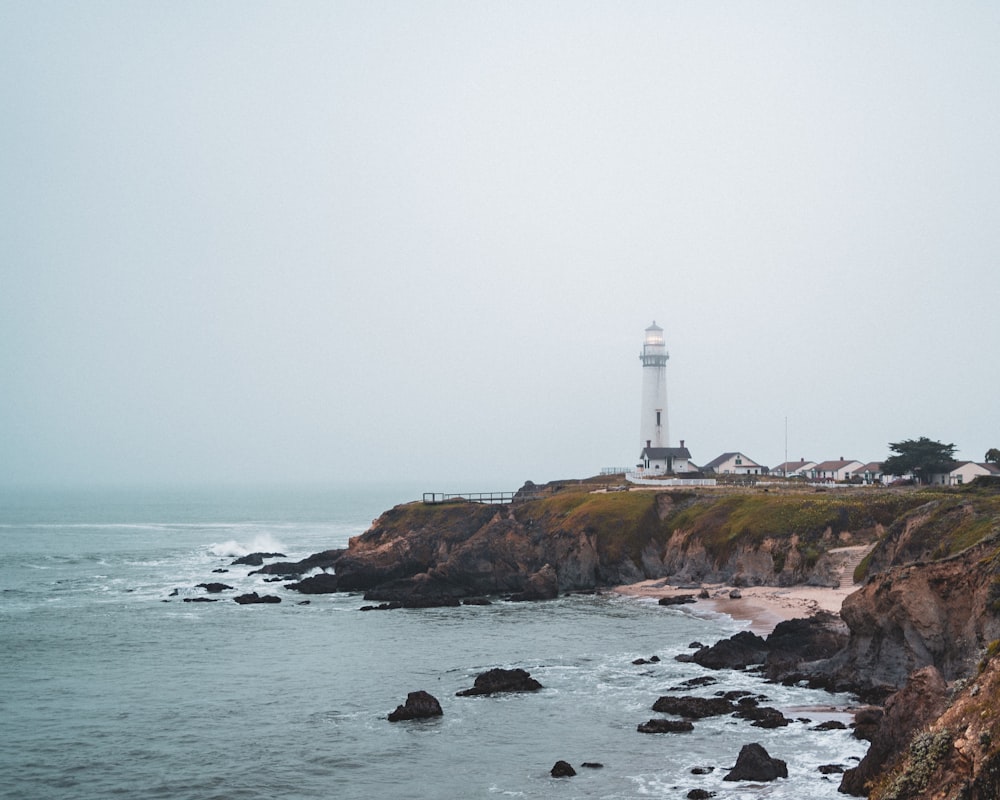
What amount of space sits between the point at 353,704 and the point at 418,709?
4.13 meters

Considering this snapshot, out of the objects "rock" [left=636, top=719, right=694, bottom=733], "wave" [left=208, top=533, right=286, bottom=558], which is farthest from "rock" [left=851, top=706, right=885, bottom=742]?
"wave" [left=208, top=533, right=286, bottom=558]

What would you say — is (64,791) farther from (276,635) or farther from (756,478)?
(756,478)

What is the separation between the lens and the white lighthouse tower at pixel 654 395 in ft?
414

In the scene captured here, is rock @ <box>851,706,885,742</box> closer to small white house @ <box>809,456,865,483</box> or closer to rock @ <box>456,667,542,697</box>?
rock @ <box>456,667,542,697</box>

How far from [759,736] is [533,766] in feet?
26.4

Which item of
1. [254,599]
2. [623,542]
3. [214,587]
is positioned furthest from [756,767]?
[214,587]

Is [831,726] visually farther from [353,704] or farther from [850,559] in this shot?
[850,559]

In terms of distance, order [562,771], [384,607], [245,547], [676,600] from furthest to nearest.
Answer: [245,547], [384,607], [676,600], [562,771]

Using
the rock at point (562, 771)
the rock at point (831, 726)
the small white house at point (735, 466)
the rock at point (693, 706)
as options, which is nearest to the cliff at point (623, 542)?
the rock at point (693, 706)

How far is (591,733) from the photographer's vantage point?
34.9 metres

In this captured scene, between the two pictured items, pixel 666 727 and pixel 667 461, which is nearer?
pixel 666 727

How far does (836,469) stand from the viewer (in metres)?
135

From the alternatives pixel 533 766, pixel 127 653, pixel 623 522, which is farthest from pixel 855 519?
pixel 127 653

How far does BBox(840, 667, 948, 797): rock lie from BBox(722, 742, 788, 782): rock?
6.25 feet
